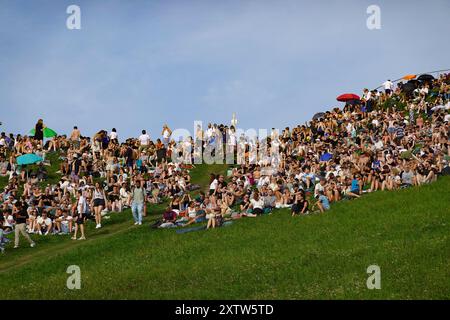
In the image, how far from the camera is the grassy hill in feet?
82.1

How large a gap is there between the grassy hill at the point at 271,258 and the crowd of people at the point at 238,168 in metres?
1.72

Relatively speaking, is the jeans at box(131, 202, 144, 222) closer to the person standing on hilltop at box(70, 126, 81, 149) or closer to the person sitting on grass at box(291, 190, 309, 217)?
the person sitting on grass at box(291, 190, 309, 217)

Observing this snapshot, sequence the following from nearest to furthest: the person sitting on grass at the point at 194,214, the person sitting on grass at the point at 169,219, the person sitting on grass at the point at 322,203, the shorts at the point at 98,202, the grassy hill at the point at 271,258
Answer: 1. the grassy hill at the point at 271,258
2. the person sitting on grass at the point at 322,203
3. the person sitting on grass at the point at 169,219
4. the person sitting on grass at the point at 194,214
5. the shorts at the point at 98,202

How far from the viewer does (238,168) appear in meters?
50.1

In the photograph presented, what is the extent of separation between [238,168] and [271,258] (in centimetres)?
2149

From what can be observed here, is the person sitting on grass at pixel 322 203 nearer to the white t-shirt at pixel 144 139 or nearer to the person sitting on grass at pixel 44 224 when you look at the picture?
the person sitting on grass at pixel 44 224

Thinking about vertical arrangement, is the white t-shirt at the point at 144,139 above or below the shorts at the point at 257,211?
above

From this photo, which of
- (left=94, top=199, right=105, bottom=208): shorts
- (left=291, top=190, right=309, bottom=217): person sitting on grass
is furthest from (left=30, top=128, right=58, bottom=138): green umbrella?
(left=291, top=190, right=309, bottom=217): person sitting on grass

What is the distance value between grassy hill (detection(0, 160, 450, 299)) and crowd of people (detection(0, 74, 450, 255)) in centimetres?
172

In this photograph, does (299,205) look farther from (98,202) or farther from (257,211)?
(98,202)

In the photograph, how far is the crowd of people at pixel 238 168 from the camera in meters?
37.6

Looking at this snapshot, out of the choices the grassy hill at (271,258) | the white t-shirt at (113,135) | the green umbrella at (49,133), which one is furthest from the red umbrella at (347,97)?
the grassy hill at (271,258)

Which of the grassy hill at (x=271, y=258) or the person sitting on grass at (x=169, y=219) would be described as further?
the person sitting on grass at (x=169, y=219)

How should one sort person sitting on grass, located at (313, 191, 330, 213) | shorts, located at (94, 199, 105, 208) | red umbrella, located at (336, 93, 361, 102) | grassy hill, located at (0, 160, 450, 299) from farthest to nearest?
red umbrella, located at (336, 93, 361, 102)
shorts, located at (94, 199, 105, 208)
person sitting on grass, located at (313, 191, 330, 213)
grassy hill, located at (0, 160, 450, 299)
